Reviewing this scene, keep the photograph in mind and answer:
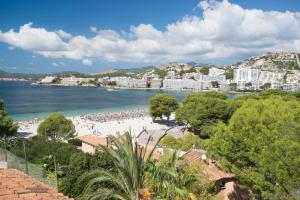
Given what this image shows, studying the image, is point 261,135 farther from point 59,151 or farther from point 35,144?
point 35,144

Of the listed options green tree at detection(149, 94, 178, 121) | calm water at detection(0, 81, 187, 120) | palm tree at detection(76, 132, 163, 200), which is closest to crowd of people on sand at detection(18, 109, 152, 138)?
green tree at detection(149, 94, 178, 121)

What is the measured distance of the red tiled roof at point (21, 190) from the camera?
225 inches

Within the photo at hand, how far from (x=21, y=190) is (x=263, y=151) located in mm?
8267

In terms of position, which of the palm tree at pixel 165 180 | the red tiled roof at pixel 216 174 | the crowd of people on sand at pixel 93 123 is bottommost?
the crowd of people on sand at pixel 93 123

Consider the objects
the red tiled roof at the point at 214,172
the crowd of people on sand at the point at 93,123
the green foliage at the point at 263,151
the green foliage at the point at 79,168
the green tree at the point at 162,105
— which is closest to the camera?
the green foliage at the point at 263,151

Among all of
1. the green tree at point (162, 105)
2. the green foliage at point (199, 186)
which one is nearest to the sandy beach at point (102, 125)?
the green tree at point (162, 105)

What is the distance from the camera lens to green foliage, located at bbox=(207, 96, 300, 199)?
10234 millimetres

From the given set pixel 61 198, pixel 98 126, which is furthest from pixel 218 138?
pixel 98 126

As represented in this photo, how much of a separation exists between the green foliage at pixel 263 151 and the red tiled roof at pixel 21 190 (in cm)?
631

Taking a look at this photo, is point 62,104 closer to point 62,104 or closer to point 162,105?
point 62,104

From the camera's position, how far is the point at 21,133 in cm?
4609

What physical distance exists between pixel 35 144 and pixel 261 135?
15.7 meters

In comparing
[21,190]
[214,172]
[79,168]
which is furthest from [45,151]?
[21,190]

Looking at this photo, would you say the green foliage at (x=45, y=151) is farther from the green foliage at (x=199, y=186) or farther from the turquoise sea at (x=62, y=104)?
the turquoise sea at (x=62, y=104)
